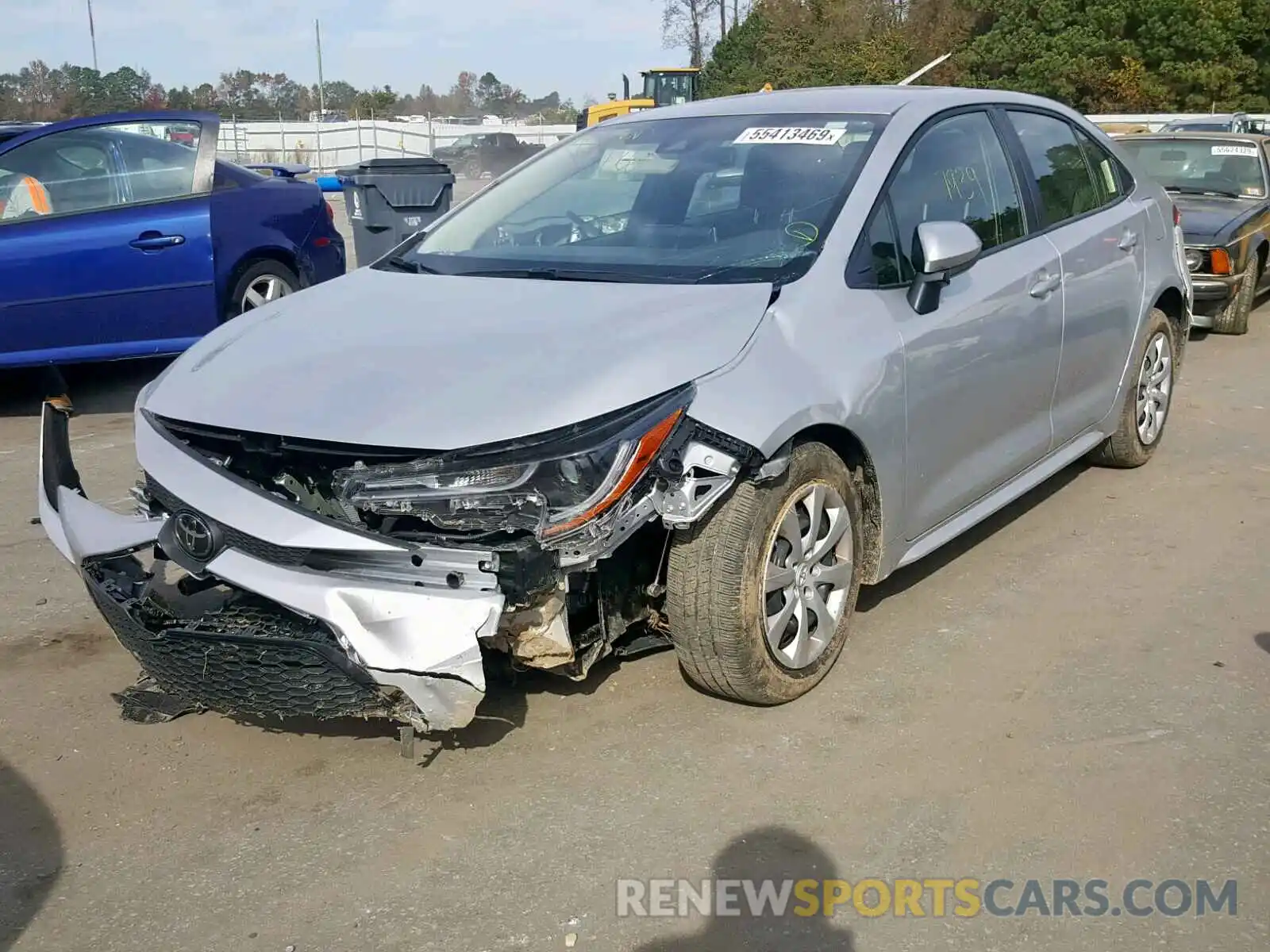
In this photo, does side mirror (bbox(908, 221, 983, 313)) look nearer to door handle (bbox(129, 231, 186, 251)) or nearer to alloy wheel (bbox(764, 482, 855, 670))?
alloy wheel (bbox(764, 482, 855, 670))

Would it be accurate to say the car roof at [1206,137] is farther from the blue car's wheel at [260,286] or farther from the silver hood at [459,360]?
the silver hood at [459,360]

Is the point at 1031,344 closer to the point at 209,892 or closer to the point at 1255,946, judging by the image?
the point at 1255,946

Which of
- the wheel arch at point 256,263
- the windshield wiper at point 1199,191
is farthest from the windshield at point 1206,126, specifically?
the wheel arch at point 256,263

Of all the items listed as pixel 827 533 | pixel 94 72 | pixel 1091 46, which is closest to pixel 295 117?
pixel 94 72

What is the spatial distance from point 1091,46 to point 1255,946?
40.4m

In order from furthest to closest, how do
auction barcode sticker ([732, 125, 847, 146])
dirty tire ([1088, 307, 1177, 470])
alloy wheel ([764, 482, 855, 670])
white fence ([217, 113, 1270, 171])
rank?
white fence ([217, 113, 1270, 171]) → dirty tire ([1088, 307, 1177, 470]) → auction barcode sticker ([732, 125, 847, 146]) → alloy wheel ([764, 482, 855, 670])

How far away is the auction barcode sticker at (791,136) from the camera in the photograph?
4215 millimetres

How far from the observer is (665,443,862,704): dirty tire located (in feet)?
11.0

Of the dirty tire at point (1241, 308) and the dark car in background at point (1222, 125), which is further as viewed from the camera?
the dark car in background at point (1222, 125)

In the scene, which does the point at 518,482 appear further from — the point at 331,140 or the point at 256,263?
the point at 331,140

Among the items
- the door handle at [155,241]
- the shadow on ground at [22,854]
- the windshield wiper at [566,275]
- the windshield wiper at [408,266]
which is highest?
the windshield wiper at [566,275]

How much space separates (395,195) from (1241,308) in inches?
264

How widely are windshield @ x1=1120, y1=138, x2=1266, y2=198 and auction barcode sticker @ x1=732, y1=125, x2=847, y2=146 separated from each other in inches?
276

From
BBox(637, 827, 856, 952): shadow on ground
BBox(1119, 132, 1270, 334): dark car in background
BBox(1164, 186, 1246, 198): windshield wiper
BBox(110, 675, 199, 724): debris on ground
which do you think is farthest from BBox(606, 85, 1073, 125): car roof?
BBox(1164, 186, 1246, 198): windshield wiper
